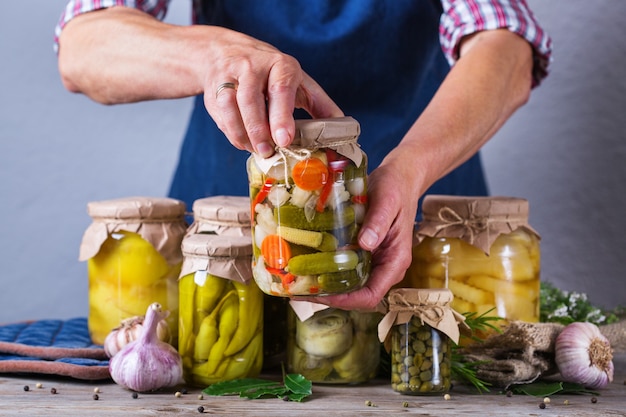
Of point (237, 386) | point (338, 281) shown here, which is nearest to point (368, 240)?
point (338, 281)

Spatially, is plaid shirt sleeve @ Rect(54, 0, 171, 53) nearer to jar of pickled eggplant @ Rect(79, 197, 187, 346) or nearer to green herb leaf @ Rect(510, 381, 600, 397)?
jar of pickled eggplant @ Rect(79, 197, 187, 346)

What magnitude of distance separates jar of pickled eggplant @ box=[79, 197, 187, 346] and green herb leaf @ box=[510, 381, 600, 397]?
0.50 metres

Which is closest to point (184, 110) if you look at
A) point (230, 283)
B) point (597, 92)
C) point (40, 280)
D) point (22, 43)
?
point (22, 43)

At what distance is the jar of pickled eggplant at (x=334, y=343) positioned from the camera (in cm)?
115

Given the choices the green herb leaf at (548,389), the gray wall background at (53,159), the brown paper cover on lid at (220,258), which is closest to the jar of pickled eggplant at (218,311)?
the brown paper cover on lid at (220,258)

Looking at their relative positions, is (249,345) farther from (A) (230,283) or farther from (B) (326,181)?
(B) (326,181)

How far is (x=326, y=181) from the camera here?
0.96 meters

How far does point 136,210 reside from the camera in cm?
131

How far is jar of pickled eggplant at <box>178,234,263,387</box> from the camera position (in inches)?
44.9

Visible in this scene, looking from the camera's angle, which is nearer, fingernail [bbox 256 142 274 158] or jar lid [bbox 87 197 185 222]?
fingernail [bbox 256 142 274 158]

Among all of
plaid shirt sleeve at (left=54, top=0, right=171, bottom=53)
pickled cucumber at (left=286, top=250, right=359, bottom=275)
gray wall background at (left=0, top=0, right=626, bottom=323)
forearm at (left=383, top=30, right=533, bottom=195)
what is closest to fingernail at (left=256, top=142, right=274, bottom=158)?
pickled cucumber at (left=286, top=250, right=359, bottom=275)

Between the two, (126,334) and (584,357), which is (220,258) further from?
(584,357)

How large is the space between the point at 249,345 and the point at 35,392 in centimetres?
28

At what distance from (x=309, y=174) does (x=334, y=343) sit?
0.97 ft
